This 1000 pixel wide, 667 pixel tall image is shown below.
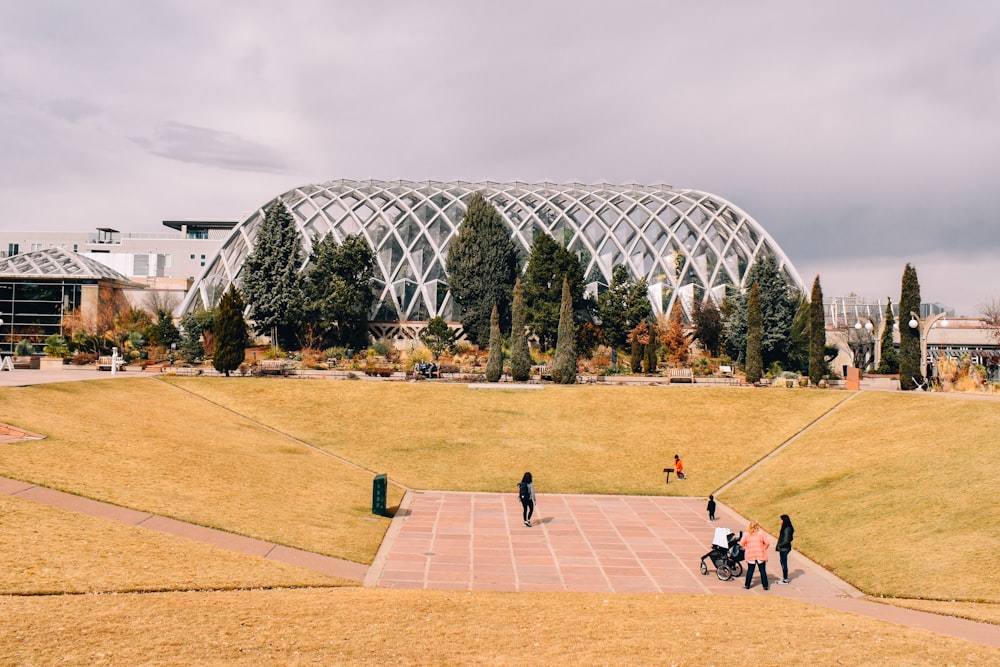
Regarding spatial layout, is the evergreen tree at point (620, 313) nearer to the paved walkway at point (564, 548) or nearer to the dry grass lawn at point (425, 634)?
the paved walkway at point (564, 548)

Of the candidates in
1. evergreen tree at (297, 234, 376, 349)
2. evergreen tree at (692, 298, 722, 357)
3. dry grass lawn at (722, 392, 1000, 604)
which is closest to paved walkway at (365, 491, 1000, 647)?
dry grass lawn at (722, 392, 1000, 604)

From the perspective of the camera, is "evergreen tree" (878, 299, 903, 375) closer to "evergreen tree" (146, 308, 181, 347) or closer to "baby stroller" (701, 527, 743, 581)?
"baby stroller" (701, 527, 743, 581)

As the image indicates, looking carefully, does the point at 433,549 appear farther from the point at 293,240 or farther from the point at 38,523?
the point at 293,240

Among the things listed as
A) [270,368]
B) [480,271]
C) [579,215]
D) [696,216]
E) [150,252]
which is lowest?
[270,368]

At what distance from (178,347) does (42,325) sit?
1574 cm

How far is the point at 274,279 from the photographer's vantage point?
56.7 m

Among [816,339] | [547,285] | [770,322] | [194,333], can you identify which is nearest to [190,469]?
[194,333]

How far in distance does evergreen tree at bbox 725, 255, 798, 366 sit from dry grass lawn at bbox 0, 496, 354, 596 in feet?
152

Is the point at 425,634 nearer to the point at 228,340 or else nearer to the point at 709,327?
the point at 228,340

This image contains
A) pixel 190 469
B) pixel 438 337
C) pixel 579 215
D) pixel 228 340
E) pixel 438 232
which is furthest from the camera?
pixel 579 215

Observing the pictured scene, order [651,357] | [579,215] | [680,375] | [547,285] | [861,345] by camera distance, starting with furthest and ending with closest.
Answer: [579,215] → [861,345] → [547,285] → [651,357] → [680,375]

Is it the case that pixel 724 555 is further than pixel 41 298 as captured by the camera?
No

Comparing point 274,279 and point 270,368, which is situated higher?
point 274,279

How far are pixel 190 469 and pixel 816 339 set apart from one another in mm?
35558
